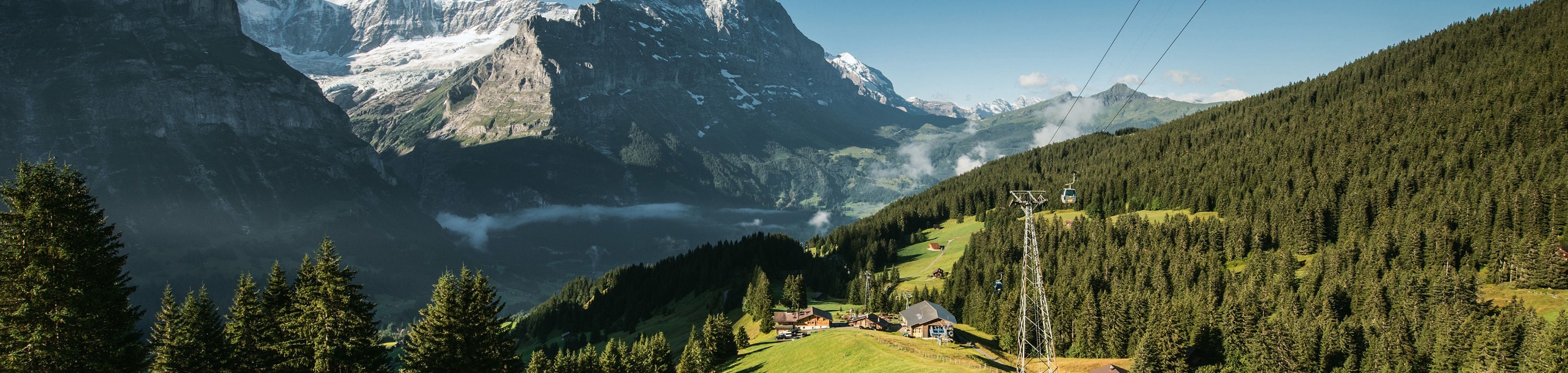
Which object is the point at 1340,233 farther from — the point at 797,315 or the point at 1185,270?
the point at 797,315

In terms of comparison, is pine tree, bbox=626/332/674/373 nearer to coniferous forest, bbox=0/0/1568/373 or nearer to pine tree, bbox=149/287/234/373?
coniferous forest, bbox=0/0/1568/373

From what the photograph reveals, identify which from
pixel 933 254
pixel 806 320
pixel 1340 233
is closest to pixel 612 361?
pixel 806 320

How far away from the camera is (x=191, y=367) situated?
3566cm

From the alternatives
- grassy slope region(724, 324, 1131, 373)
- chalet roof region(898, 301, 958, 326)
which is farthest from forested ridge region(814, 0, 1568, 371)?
grassy slope region(724, 324, 1131, 373)

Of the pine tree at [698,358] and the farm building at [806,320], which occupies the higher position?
the farm building at [806,320]

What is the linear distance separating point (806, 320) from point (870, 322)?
9.05 metres

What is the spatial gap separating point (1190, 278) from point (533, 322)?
12908 cm

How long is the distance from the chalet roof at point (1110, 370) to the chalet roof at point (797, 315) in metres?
40.4

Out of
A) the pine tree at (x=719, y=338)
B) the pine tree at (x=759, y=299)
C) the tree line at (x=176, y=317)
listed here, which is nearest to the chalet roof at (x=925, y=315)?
the pine tree at (x=719, y=338)

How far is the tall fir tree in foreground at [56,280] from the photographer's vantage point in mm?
28297

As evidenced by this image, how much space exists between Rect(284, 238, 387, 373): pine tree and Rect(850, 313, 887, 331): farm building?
65592mm

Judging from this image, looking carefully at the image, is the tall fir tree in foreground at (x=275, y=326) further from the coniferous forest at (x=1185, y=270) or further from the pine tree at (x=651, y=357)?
the pine tree at (x=651, y=357)

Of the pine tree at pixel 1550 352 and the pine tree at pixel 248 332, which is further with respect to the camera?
the pine tree at pixel 1550 352

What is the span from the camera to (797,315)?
10200cm
